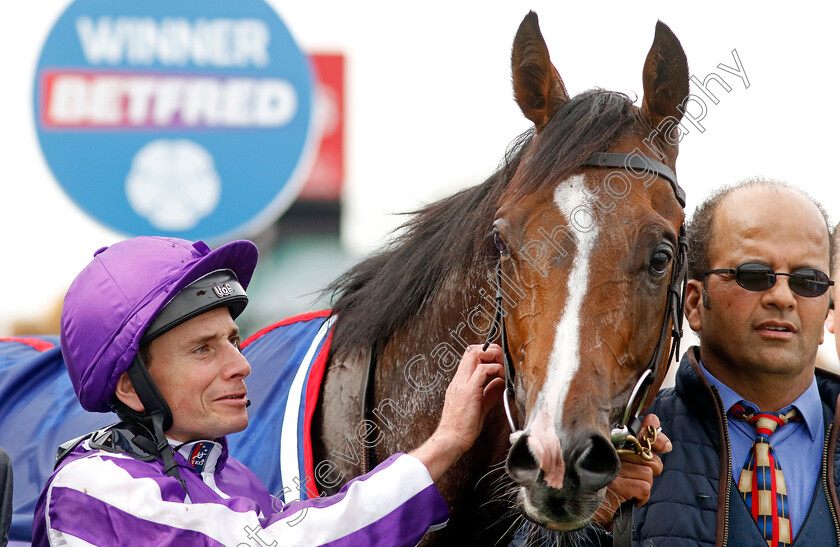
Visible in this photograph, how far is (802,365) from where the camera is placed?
2.57 m

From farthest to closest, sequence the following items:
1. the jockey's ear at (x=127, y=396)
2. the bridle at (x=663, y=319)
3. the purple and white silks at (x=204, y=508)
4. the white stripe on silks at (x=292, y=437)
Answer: the white stripe on silks at (x=292, y=437) < the bridle at (x=663, y=319) < the jockey's ear at (x=127, y=396) < the purple and white silks at (x=204, y=508)

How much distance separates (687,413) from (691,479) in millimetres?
255

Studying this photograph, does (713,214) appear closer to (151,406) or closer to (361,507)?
(361,507)

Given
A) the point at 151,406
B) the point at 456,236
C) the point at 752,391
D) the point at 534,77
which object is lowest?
A: the point at 752,391

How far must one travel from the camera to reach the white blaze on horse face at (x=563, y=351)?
1.96 m

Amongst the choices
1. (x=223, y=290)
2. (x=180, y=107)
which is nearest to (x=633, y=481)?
(x=223, y=290)

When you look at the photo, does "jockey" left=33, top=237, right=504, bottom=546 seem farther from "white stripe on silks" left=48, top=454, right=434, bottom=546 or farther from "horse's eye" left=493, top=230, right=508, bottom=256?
"horse's eye" left=493, top=230, right=508, bottom=256

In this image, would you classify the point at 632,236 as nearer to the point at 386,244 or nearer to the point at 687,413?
the point at 687,413

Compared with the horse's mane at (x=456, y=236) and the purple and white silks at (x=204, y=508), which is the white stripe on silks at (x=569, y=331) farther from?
the purple and white silks at (x=204, y=508)

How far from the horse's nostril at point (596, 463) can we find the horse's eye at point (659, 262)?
0.53m

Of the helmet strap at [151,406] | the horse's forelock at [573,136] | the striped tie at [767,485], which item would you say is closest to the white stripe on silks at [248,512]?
the helmet strap at [151,406]

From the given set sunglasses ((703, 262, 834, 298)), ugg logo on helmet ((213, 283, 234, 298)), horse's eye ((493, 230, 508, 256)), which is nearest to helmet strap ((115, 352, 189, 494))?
ugg logo on helmet ((213, 283, 234, 298))

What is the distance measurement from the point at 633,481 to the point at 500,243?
745 mm

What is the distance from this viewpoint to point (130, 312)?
6.84 ft
